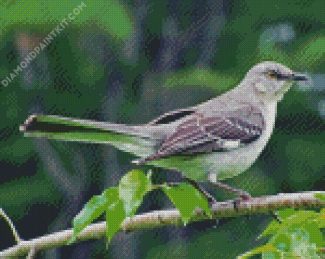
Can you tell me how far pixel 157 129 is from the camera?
2092mm

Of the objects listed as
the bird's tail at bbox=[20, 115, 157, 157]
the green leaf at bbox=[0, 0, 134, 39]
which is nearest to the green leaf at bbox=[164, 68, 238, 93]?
the green leaf at bbox=[0, 0, 134, 39]

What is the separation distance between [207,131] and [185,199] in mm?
740

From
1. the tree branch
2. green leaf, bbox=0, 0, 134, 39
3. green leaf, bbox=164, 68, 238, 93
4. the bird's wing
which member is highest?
green leaf, bbox=0, 0, 134, 39

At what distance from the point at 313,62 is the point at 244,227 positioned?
105 centimetres

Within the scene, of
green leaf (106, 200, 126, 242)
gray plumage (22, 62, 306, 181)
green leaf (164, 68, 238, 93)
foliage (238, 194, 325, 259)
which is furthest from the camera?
green leaf (164, 68, 238, 93)

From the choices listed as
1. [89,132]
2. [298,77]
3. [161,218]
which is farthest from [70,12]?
[161,218]

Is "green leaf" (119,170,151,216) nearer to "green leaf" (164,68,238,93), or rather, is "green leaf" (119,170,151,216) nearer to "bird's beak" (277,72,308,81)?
"bird's beak" (277,72,308,81)

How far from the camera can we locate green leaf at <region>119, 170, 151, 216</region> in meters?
1.41

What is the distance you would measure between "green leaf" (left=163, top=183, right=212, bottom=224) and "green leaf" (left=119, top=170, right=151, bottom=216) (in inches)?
1.2

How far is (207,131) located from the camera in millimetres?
2188

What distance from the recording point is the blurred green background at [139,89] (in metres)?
6.29

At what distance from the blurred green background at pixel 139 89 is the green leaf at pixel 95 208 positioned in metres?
4.41

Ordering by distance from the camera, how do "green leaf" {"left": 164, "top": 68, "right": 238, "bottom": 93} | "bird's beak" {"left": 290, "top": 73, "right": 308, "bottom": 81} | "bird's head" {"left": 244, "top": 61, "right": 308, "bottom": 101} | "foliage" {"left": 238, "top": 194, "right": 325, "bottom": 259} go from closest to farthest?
"foliage" {"left": 238, "top": 194, "right": 325, "bottom": 259} < "bird's beak" {"left": 290, "top": 73, "right": 308, "bottom": 81} < "bird's head" {"left": 244, "top": 61, "right": 308, "bottom": 101} < "green leaf" {"left": 164, "top": 68, "right": 238, "bottom": 93}

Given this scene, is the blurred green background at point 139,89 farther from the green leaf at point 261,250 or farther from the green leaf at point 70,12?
the green leaf at point 261,250
